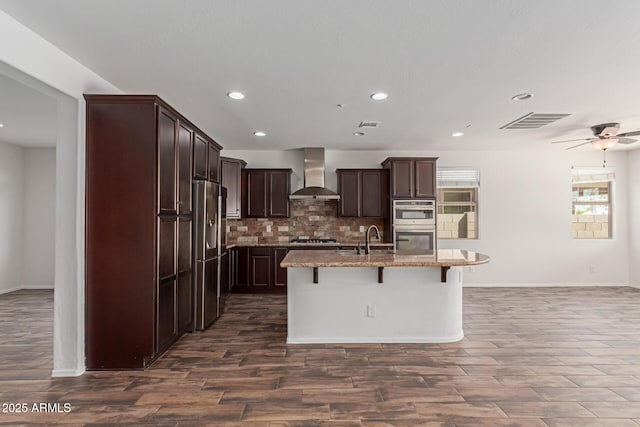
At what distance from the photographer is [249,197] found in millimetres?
6484

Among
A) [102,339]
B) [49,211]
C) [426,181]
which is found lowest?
[102,339]

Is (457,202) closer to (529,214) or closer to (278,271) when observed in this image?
(529,214)

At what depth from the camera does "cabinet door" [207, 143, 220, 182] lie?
457 centimetres

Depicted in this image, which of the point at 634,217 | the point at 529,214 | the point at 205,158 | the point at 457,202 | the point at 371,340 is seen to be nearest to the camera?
the point at 371,340

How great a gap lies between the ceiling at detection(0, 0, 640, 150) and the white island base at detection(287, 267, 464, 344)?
187 cm

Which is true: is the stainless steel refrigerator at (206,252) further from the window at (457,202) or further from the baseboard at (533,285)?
the baseboard at (533,285)

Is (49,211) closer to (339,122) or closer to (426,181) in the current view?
(339,122)

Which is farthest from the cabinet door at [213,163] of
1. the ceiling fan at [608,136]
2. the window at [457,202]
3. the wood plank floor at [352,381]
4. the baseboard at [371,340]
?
the ceiling fan at [608,136]

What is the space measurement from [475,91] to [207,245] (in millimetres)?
3313

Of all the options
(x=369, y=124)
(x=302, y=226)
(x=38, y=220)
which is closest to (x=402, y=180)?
(x=369, y=124)

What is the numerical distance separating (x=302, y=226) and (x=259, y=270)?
45.5 inches

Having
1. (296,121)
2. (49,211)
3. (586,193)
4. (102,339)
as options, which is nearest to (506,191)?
(586,193)

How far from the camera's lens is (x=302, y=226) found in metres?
6.78

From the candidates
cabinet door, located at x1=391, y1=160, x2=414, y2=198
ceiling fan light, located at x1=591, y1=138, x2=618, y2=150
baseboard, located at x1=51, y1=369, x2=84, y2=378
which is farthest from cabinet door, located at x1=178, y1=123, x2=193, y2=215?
ceiling fan light, located at x1=591, y1=138, x2=618, y2=150
